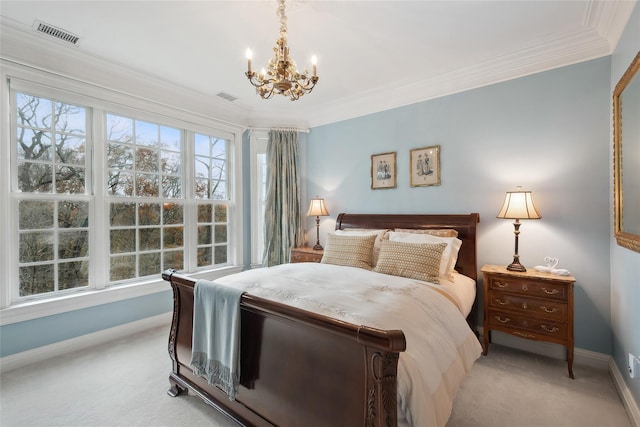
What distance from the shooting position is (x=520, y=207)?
8.30 feet

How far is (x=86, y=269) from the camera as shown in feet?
9.59

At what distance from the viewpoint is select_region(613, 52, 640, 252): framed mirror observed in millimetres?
1703

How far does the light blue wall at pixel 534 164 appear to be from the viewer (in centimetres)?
245

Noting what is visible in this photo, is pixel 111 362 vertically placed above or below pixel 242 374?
below

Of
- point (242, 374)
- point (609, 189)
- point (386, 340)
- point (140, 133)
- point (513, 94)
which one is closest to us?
point (386, 340)

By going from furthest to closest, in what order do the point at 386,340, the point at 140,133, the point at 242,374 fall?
the point at 140,133 → the point at 242,374 → the point at 386,340

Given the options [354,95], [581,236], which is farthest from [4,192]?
[581,236]

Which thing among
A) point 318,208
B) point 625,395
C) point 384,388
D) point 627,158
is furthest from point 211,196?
point 625,395

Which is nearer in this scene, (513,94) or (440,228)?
(513,94)

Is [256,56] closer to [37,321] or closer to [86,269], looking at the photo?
[86,269]

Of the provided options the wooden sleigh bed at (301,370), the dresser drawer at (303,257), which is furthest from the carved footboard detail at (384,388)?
the dresser drawer at (303,257)

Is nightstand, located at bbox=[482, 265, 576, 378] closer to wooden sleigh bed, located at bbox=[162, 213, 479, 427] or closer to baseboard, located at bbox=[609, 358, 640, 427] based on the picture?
baseboard, located at bbox=[609, 358, 640, 427]

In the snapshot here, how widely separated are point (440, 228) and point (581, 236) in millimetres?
1156

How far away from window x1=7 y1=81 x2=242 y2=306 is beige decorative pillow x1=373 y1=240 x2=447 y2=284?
8.56ft
